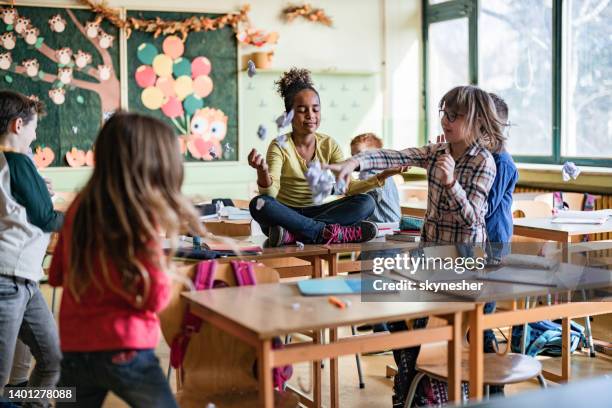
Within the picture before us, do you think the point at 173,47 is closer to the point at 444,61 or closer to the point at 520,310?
the point at 444,61

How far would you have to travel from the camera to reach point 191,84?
7.05m

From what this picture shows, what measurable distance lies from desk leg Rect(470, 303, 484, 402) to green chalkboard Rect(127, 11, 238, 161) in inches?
188

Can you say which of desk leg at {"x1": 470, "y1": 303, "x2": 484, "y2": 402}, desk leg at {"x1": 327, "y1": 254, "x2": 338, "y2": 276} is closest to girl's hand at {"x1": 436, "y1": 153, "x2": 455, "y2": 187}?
desk leg at {"x1": 470, "y1": 303, "x2": 484, "y2": 402}

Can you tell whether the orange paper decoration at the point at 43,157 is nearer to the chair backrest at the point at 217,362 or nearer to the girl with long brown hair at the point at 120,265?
the chair backrest at the point at 217,362

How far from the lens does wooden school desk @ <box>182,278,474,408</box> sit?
2.09m

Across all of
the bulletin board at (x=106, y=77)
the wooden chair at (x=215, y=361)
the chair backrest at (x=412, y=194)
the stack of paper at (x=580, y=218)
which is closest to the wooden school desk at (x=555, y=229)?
the stack of paper at (x=580, y=218)

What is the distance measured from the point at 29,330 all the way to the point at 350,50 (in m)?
5.27

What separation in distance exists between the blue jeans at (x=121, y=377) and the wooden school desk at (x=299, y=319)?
0.83 ft

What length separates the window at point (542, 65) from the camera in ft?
20.4

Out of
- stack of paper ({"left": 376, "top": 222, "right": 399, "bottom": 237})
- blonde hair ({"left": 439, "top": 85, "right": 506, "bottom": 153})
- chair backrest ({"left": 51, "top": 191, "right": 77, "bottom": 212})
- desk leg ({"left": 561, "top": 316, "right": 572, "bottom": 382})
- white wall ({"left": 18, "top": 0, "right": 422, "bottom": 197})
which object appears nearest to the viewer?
blonde hair ({"left": 439, "top": 85, "right": 506, "bottom": 153})

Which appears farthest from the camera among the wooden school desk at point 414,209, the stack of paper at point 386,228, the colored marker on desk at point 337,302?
the wooden school desk at point 414,209

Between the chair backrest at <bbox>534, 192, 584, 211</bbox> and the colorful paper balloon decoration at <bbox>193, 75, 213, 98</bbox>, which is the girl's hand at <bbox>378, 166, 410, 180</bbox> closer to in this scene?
the chair backrest at <bbox>534, 192, 584, 211</bbox>

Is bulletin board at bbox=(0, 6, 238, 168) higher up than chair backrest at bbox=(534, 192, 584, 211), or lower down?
higher up

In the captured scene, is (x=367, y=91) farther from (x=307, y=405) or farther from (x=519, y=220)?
(x=307, y=405)
